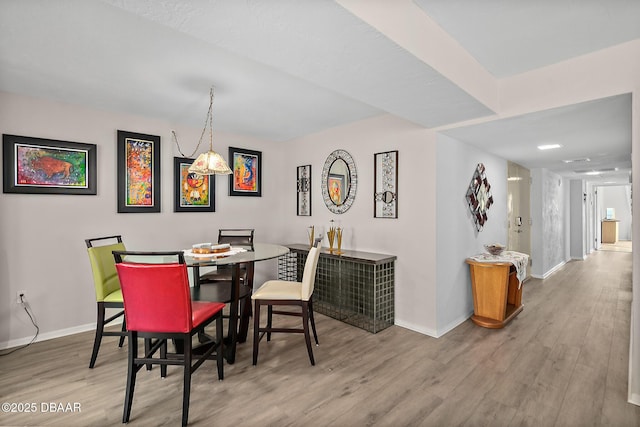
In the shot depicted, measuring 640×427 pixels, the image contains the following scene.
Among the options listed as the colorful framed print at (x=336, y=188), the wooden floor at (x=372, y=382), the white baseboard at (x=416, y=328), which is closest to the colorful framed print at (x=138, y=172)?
the wooden floor at (x=372, y=382)

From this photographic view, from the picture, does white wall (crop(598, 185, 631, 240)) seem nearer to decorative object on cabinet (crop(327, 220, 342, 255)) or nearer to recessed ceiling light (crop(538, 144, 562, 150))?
recessed ceiling light (crop(538, 144, 562, 150))

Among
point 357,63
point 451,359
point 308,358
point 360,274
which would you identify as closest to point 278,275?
point 360,274

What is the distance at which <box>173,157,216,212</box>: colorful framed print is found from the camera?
3945 millimetres

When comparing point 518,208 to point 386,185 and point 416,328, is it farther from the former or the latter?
point 416,328

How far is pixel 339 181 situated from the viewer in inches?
165

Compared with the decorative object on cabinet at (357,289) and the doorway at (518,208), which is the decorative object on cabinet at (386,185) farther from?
the doorway at (518,208)

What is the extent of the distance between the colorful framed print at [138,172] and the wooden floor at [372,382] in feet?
4.79

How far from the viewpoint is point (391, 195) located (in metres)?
3.58

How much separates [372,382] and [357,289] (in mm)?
1235

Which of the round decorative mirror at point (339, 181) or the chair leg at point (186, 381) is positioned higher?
the round decorative mirror at point (339, 181)

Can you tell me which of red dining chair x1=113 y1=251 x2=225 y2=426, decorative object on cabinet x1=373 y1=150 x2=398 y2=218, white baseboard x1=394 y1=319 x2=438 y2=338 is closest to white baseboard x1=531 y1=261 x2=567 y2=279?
white baseboard x1=394 y1=319 x2=438 y2=338

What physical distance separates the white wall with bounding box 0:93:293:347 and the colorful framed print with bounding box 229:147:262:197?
650 millimetres

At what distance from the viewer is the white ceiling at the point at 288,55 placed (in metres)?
1.51

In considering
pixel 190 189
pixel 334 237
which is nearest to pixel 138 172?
pixel 190 189
